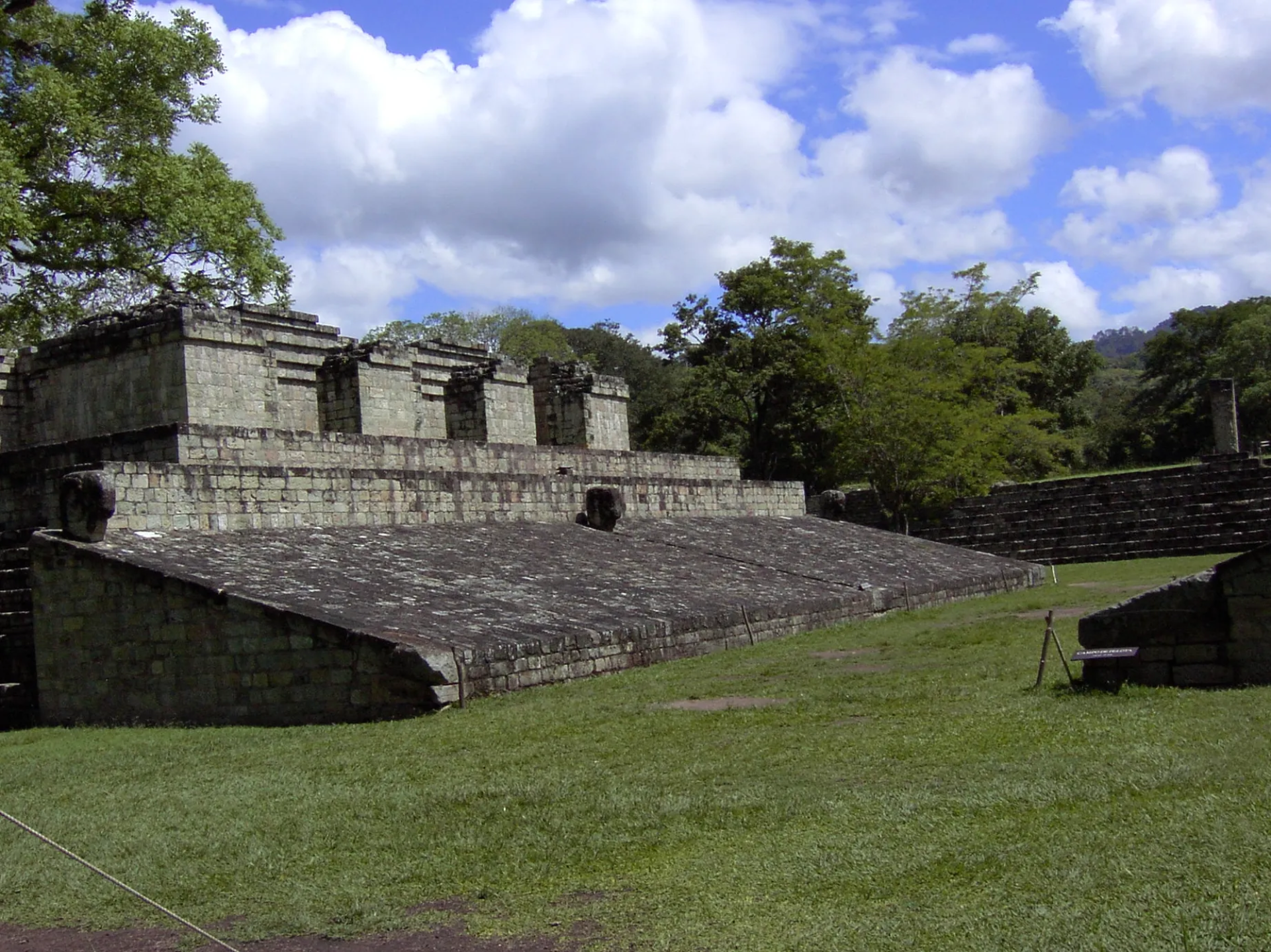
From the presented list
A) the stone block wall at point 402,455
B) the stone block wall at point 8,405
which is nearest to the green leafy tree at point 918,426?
the stone block wall at point 402,455

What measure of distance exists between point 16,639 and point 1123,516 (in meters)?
23.9

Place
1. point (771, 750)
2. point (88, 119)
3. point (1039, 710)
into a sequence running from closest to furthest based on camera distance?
point (771, 750)
point (1039, 710)
point (88, 119)

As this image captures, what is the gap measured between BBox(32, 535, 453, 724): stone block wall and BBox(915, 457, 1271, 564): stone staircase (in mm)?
21910

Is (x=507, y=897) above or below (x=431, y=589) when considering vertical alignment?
below

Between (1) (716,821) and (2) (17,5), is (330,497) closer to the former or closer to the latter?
(1) (716,821)

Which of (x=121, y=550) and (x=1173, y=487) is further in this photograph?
(x=1173, y=487)

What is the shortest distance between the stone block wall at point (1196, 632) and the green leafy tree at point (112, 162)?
18581mm

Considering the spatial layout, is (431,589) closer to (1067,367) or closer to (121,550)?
(121,550)

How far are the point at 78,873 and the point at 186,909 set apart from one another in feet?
3.15

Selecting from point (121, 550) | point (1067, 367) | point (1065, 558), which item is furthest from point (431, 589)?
point (1067, 367)

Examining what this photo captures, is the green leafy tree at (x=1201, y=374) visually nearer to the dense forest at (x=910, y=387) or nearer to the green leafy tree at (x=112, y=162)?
the dense forest at (x=910, y=387)

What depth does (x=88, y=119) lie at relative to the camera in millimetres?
21812

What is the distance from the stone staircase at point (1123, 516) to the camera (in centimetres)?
2700

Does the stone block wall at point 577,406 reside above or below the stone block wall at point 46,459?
above
